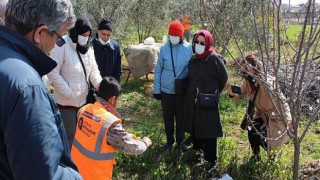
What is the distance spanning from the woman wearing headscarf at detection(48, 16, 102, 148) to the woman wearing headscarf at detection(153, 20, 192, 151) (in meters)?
1.18

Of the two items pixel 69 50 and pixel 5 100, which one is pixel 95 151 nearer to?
pixel 69 50

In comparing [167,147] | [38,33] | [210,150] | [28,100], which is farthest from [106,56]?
[28,100]

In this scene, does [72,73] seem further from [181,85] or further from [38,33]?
[38,33]

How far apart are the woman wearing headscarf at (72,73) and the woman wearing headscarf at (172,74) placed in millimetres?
1175

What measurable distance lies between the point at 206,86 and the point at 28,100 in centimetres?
323

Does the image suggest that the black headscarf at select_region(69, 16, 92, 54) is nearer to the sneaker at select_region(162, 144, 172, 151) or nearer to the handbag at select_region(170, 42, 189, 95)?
the handbag at select_region(170, 42, 189, 95)

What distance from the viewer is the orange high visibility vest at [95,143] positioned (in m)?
2.71

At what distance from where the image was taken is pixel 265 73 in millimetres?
2764

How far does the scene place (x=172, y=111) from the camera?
194 inches

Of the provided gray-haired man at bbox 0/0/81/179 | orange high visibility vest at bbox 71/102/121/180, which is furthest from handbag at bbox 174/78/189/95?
gray-haired man at bbox 0/0/81/179

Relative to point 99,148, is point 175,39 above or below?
above

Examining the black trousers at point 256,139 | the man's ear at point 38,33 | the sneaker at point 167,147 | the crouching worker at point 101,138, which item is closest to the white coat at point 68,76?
the crouching worker at point 101,138

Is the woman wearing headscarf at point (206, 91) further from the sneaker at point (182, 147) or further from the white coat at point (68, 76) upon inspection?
the white coat at point (68, 76)

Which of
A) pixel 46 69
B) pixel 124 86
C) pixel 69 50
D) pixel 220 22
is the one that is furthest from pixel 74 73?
pixel 220 22
